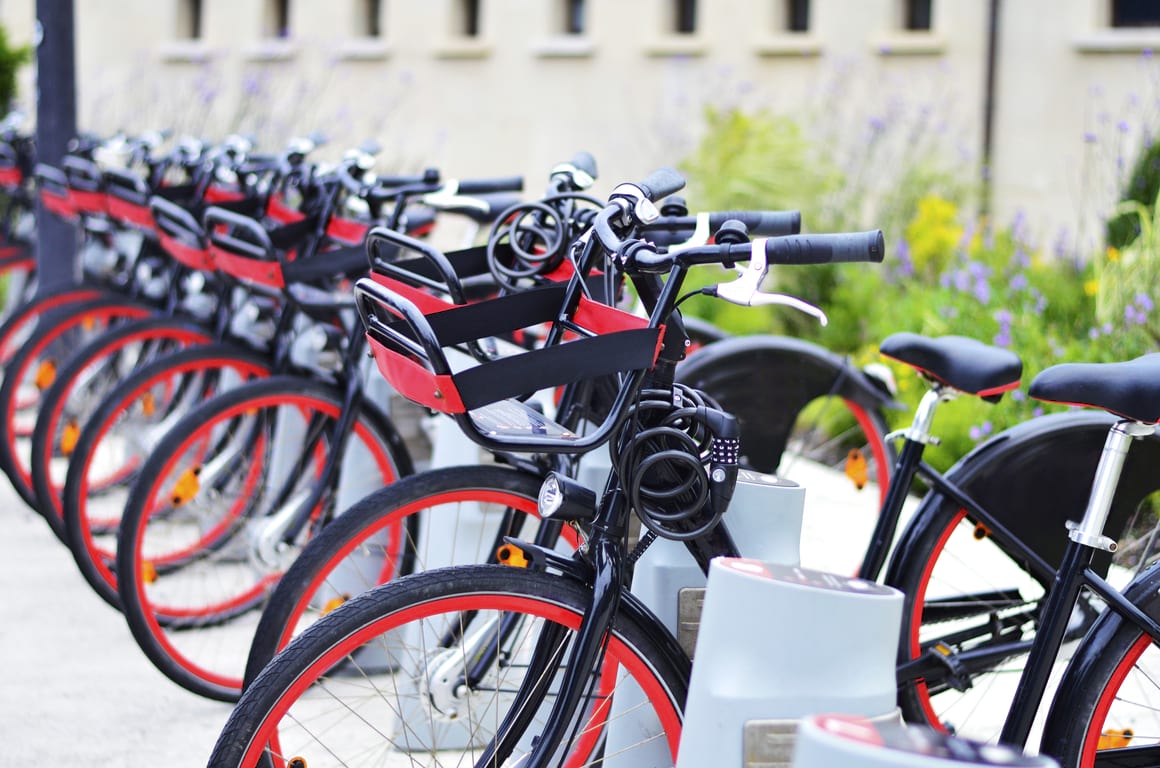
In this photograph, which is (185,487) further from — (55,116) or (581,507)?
(55,116)

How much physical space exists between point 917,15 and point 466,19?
473cm

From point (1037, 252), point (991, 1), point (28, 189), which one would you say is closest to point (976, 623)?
point (1037, 252)

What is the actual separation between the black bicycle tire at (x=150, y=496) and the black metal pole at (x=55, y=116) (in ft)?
10.8

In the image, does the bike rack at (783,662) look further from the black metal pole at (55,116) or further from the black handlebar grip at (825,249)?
the black metal pole at (55,116)

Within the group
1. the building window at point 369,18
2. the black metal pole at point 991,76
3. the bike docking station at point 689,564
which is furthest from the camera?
the building window at point 369,18

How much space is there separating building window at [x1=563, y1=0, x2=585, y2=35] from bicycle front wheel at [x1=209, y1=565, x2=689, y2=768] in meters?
12.1

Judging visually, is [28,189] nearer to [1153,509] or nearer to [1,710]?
[1,710]

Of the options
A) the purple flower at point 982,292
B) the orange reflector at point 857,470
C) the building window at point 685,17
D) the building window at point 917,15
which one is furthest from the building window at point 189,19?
the orange reflector at point 857,470

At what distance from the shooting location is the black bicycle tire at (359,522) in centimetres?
258

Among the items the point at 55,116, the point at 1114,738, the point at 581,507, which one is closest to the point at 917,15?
the point at 55,116

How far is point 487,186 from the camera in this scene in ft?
13.1

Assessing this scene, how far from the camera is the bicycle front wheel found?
203 centimetres

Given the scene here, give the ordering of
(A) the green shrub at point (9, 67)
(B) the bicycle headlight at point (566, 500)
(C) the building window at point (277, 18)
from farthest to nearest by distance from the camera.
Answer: (C) the building window at point (277, 18), (A) the green shrub at point (9, 67), (B) the bicycle headlight at point (566, 500)

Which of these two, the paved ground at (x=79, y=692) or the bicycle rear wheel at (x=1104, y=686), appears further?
the paved ground at (x=79, y=692)
